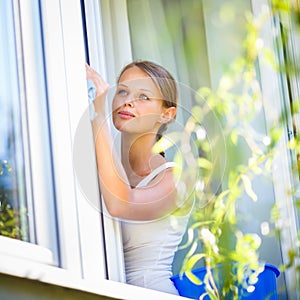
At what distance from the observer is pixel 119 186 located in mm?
2826

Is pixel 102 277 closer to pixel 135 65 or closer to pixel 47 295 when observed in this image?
pixel 47 295

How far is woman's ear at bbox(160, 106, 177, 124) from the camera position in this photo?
3195 mm

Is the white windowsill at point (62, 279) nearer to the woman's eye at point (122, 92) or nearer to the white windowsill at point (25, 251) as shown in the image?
the white windowsill at point (25, 251)

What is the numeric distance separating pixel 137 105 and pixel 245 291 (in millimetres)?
754

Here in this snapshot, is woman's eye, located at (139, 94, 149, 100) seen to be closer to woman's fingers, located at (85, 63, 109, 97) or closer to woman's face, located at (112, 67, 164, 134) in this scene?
woman's face, located at (112, 67, 164, 134)

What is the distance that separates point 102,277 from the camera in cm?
259

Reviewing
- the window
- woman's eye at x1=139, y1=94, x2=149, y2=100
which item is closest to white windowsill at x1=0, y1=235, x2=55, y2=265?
the window

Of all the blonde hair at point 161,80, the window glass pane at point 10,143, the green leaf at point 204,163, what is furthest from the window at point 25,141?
the green leaf at point 204,163

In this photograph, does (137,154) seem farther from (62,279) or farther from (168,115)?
(62,279)

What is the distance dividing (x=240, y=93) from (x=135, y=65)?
490mm

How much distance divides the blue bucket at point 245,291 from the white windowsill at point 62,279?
14.7 inches

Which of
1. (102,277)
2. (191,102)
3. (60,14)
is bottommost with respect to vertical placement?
(102,277)

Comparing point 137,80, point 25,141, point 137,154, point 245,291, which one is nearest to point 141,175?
point 137,154

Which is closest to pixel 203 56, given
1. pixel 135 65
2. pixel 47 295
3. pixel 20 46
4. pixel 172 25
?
pixel 172 25
